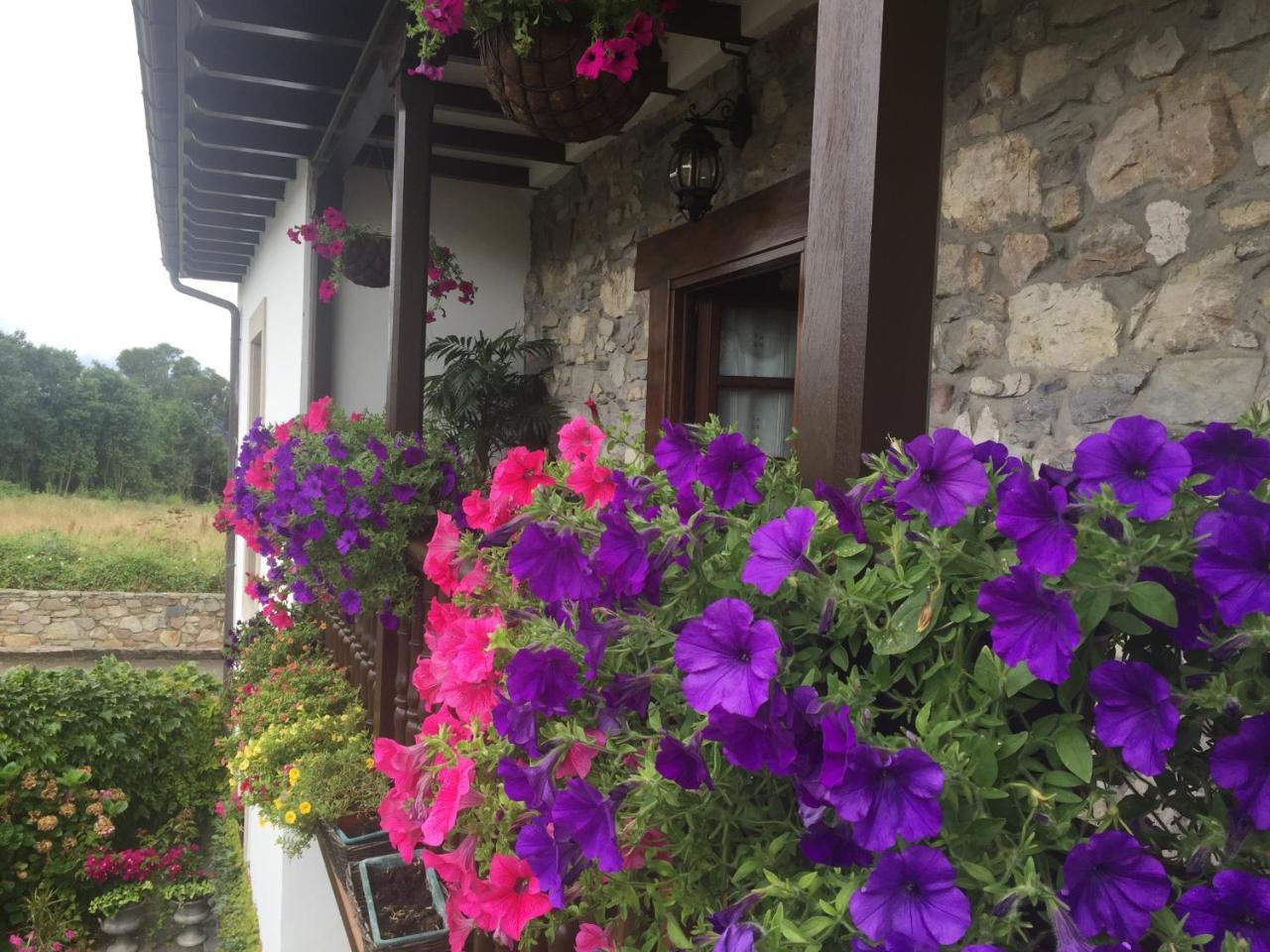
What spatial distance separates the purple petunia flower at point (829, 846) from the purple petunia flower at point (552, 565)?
268 millimetres

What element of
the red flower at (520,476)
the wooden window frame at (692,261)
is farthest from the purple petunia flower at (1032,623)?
the wooden window frame at (692,261)

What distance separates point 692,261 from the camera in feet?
11.9

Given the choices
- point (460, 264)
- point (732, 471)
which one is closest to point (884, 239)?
point (732, 471)

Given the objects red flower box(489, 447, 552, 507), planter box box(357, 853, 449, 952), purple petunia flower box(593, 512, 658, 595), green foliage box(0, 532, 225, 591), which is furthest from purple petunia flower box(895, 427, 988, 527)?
green foliage box(0, 532, 225, 591)

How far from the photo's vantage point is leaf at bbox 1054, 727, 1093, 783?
2.17 feet

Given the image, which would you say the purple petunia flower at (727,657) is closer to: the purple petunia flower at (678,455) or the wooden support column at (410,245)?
the purple petunia flower at (678,455)

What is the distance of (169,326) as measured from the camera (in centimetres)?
3681

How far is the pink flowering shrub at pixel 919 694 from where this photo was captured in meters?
0.64

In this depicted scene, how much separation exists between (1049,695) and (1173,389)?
144 cm

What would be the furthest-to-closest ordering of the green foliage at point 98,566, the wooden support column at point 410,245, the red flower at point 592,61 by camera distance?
the green foliage at point 98,566
the wooden support column at point 410,245
the red flower at point 592,61

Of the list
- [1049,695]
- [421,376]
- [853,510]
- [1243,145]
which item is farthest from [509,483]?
[421,376]

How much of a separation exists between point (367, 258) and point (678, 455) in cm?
384

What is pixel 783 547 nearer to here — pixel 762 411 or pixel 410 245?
pixel 410 245

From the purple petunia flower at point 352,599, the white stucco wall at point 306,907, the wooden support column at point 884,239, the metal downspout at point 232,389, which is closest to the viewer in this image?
the wooden support column at point 884,239
